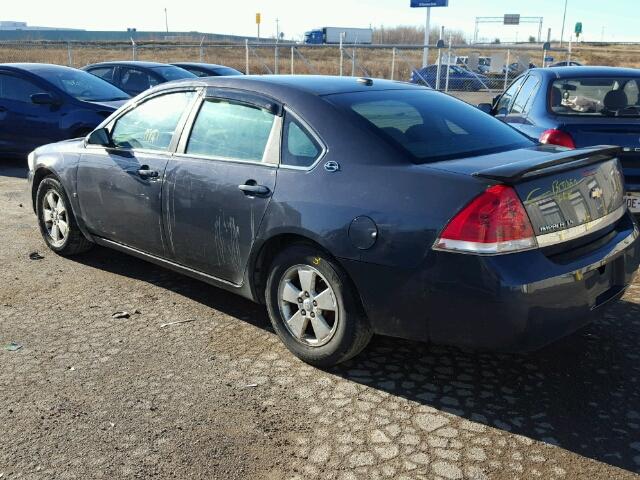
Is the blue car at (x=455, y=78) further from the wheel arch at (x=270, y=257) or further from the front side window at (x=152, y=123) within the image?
the wheel arch at (x=270, y=257)

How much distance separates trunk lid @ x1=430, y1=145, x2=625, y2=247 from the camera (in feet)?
10.1

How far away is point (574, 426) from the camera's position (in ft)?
10.1

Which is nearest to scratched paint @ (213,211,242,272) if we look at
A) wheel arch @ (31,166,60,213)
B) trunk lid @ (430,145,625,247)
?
trunk lid @ (430,145,625,247)

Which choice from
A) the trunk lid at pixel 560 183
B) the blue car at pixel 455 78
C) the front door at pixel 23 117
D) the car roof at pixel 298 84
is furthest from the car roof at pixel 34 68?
the blue car at pixel 455 78

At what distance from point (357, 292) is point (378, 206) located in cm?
48

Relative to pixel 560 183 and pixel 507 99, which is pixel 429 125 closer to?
pixel 560 183

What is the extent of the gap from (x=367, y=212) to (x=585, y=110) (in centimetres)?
418

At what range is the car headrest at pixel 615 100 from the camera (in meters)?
6.59

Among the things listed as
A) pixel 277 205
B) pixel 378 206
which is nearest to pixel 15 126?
pixel 277 205

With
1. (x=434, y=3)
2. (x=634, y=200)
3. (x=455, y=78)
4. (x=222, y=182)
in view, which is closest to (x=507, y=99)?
(x=634, y=200)

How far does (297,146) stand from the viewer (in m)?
3.74

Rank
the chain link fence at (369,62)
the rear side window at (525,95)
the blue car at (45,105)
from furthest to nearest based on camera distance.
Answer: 1. the chain link fence at (369,62)
2. the blue car at (45,105)
3. the rear side window at (525,95)

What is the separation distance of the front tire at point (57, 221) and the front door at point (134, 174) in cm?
35

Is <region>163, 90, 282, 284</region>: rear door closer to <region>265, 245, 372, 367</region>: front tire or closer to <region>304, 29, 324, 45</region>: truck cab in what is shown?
<region>265, 245, 372, 367</region>: front tire
